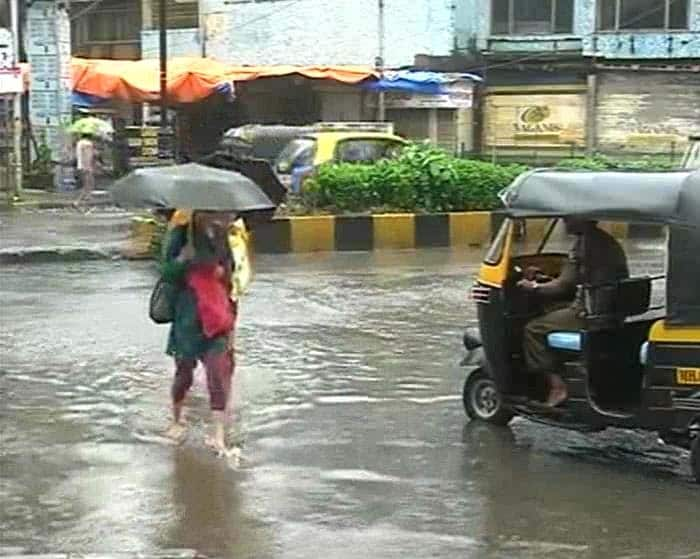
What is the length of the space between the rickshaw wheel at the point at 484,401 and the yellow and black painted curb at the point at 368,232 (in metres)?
9.20

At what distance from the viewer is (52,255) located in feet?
57.0

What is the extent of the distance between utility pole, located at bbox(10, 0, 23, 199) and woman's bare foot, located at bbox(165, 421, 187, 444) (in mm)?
17724

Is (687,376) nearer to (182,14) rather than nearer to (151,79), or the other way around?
(151,79)

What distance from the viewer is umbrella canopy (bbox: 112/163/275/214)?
7.65 metres

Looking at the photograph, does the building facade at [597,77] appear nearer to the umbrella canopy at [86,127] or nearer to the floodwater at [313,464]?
the umbrella canopy at [86,127]

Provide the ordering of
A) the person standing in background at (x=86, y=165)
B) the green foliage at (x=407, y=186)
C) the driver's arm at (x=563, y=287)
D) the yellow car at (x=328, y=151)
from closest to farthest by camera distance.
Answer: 1. the driver's arm at (x=563, y=287)
2. the green foliage at (x=407, y=186)
3. the yellow car at (x=328, y=151)
4. the person standing in background at (x=86, y=165)

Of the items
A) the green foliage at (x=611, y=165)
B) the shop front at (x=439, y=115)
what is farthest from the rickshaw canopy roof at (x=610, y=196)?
the shop front at (x=439, y=115)

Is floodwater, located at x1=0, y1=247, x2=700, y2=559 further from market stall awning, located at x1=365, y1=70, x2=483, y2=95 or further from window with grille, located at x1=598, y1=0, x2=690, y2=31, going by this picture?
window with grille, located at x1=598, y1=0, x2=690, y2=31

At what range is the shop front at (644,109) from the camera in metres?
33.0

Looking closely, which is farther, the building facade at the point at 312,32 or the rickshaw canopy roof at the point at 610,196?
the building facade at the point at 312,32

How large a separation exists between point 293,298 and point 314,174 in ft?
19.2

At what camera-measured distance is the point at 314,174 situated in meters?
19.6

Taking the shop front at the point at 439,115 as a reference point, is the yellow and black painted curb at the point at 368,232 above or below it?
below

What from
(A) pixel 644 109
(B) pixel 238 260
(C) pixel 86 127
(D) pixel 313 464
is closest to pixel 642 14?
(A) pixel 644 109
